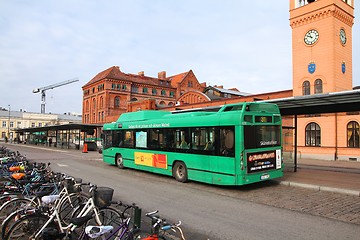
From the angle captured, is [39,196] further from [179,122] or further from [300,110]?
[300,110]

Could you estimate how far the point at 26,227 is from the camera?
4.57 metres

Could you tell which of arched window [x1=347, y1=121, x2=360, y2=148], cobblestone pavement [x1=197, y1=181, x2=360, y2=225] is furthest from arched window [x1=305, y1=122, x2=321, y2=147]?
cobblestone pavement [x1=197, y1=181, x2=360, y2=225]

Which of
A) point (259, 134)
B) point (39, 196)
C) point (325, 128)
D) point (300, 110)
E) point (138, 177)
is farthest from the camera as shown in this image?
point (325, 128)

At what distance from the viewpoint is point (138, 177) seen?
44.0ft

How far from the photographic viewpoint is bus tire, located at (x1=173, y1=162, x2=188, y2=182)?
11.7 m

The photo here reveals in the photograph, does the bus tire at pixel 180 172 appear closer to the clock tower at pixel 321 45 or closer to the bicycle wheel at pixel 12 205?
the bicycle wheel at pixel 12 205

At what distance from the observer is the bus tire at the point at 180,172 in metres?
11.7

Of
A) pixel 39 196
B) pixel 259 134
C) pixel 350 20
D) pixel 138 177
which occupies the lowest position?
pixel 138 177

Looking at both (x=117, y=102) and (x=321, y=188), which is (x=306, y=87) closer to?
(x=321, y=188)

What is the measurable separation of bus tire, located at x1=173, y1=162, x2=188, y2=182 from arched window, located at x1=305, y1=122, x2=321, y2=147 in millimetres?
19803

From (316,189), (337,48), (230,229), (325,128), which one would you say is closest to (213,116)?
(316,189)

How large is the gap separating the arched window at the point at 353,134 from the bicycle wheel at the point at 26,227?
2691 centimetres

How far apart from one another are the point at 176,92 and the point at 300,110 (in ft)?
211

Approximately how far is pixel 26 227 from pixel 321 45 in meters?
29.9
